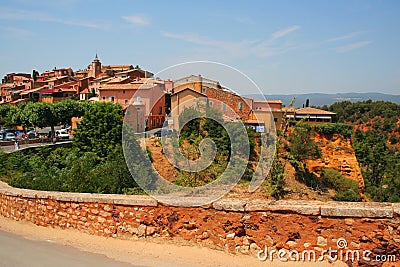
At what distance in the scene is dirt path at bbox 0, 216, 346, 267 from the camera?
Result: 4062mm

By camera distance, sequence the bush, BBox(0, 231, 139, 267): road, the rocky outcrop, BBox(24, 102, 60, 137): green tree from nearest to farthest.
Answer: BBox(0, 231, 139, 267): road < the bush < BBox(24, 102, 60, 137): green tree < the rocky outcrop

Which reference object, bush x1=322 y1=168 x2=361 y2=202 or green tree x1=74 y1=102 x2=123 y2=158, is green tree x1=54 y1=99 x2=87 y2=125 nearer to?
green tree x1=74 y1=102 x2=123 y2=158

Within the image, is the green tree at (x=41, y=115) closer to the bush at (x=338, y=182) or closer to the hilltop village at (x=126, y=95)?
the hilltop village at (x=126, y=95)

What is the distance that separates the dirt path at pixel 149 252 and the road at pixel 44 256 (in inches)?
4.8

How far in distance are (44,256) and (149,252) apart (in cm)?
125

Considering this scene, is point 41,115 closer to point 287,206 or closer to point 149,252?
point 149,252

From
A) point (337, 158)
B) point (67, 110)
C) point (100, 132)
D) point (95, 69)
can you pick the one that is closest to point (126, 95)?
point (67, 110)

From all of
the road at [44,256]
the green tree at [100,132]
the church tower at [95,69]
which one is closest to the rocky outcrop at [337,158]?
the green tree at [100,132]

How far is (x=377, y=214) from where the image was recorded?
375 centimetres

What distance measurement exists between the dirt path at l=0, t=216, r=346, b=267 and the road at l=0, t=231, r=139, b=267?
122mm

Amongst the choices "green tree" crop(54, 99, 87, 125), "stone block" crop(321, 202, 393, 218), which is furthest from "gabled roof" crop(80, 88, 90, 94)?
"stone block" crop(321, 202, 393, 218)

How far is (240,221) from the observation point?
4250mm

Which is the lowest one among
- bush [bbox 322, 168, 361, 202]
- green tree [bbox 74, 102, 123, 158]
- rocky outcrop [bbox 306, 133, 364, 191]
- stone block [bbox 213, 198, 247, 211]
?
bush [bbox 322, 168, 361, 202]

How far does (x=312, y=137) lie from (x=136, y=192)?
22.2 metres
